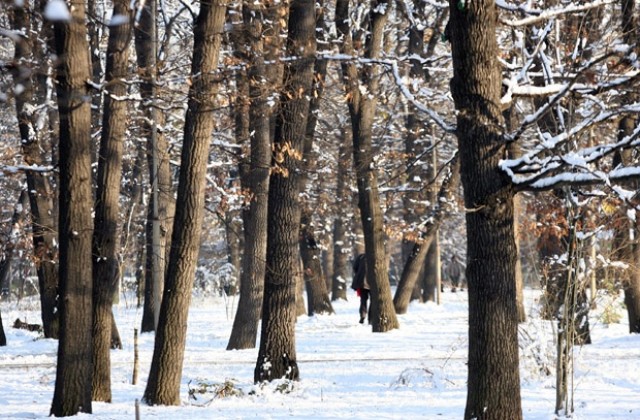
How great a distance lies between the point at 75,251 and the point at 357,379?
5447 millimetres

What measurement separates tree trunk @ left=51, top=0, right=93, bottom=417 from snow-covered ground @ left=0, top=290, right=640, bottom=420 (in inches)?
16.7

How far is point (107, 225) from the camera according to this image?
13016 millimetres

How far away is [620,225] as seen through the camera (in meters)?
14.2

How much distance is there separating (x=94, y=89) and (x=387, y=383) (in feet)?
20.5

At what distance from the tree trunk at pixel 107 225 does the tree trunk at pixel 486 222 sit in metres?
5.42

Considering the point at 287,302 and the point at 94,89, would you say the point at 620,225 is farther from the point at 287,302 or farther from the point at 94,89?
the point at 94,89

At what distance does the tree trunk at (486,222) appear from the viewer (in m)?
8.80

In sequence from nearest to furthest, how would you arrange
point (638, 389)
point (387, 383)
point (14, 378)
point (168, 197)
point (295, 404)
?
point (295, 404)
point (638, 389)
point (387, 383)
point (14, 378)
point (168, 197)

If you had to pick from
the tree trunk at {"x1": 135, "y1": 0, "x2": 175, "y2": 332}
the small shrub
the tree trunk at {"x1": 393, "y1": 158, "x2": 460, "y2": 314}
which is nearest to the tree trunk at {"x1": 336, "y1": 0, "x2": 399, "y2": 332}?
the tree trunk at {"x1": 393, "y1": 158, "x2": 460, "y2": 314}

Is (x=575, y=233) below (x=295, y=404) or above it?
above

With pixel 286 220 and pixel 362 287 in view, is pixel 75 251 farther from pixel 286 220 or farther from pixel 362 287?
pixel 362 287

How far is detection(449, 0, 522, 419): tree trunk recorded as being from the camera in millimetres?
8797

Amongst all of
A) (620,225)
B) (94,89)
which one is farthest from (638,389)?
(94,89)

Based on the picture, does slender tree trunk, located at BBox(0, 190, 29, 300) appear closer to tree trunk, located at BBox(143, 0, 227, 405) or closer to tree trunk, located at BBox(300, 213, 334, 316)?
tree trunk, located at BBox(300, 213, 334, 316)
